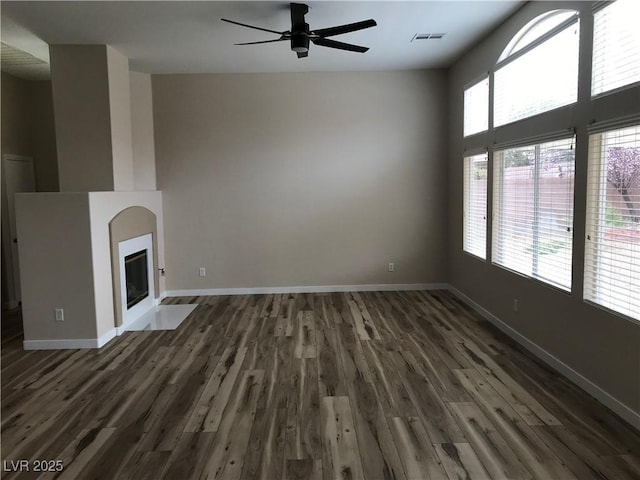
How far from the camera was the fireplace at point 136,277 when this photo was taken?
16.4 feet

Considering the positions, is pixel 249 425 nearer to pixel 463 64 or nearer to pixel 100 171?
pixel 100 171

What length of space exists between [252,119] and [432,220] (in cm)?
317

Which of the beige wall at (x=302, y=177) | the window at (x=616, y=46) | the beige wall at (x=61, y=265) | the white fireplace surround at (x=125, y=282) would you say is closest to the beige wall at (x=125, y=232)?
the white fireplace surround at (x=125, y=282)

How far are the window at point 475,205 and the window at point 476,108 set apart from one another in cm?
36

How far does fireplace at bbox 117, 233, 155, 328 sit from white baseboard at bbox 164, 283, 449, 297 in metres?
0.74

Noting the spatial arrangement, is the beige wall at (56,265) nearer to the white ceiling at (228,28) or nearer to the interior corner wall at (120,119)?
the interior corner wall at (120,119)

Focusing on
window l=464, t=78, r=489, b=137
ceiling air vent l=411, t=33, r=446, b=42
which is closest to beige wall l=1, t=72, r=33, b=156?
ceiling air vent l=411, t=33, r=446, b=42

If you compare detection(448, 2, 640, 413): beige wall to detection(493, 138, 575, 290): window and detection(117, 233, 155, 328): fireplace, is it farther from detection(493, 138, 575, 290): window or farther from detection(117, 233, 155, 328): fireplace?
detection(117, 233, 155, 328): fireplace

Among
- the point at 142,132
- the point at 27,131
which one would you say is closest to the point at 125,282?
the point at 142,132

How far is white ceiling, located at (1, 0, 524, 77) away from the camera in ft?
12.5

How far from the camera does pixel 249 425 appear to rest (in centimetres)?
274

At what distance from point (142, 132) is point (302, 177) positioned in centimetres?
243

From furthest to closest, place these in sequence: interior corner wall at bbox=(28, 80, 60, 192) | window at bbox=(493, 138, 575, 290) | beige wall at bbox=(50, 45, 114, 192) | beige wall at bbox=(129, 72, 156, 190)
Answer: interior corner wall at bbox=(28, 80, 60, 192) → beige wall at bbox=(129, 72, 156, 190) → beige wall at bbox=(50, 45, 114, 192) → window at bbox=(493, 138, 575, 290)

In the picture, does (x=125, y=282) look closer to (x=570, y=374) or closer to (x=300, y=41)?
(x=300, y=41)
